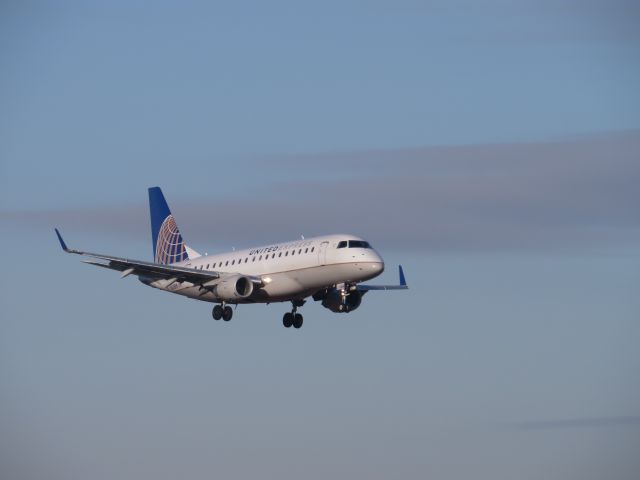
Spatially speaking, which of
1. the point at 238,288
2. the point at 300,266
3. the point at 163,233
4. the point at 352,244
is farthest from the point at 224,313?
the point at 163,233

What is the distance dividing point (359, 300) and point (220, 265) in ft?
30.6

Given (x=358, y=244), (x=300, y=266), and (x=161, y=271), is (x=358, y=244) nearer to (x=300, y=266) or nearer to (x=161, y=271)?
(x=300, y=266)

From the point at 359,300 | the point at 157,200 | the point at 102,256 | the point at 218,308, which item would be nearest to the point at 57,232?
the point at 102,256

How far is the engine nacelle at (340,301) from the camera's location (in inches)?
3369

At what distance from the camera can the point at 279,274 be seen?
84375 mm

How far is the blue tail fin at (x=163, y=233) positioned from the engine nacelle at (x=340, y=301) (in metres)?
15.3

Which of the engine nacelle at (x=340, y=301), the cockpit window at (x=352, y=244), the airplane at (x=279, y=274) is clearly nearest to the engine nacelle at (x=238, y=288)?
the airplane at (x=279, y=274)

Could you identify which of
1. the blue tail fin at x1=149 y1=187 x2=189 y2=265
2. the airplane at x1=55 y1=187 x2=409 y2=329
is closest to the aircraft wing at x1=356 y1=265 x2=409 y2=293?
the airplane at x1=55 y1=187 x2=409 y2=329

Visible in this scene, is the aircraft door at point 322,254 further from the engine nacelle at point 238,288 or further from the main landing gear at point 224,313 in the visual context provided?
the main landing gear at point 224,313

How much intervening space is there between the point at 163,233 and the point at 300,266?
22.0 m

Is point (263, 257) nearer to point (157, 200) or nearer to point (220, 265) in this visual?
point (220, 265)

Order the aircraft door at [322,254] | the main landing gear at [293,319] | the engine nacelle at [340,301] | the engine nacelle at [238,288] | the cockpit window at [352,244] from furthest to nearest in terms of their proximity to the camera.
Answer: the main landing gear at [293,319], the engine nacelle at [340,301], the engine nacelle at [238,288], the aircraft door at [322,254], the cockpit window at [352,244]

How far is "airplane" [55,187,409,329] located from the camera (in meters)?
81.5

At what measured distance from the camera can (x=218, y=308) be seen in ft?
288
